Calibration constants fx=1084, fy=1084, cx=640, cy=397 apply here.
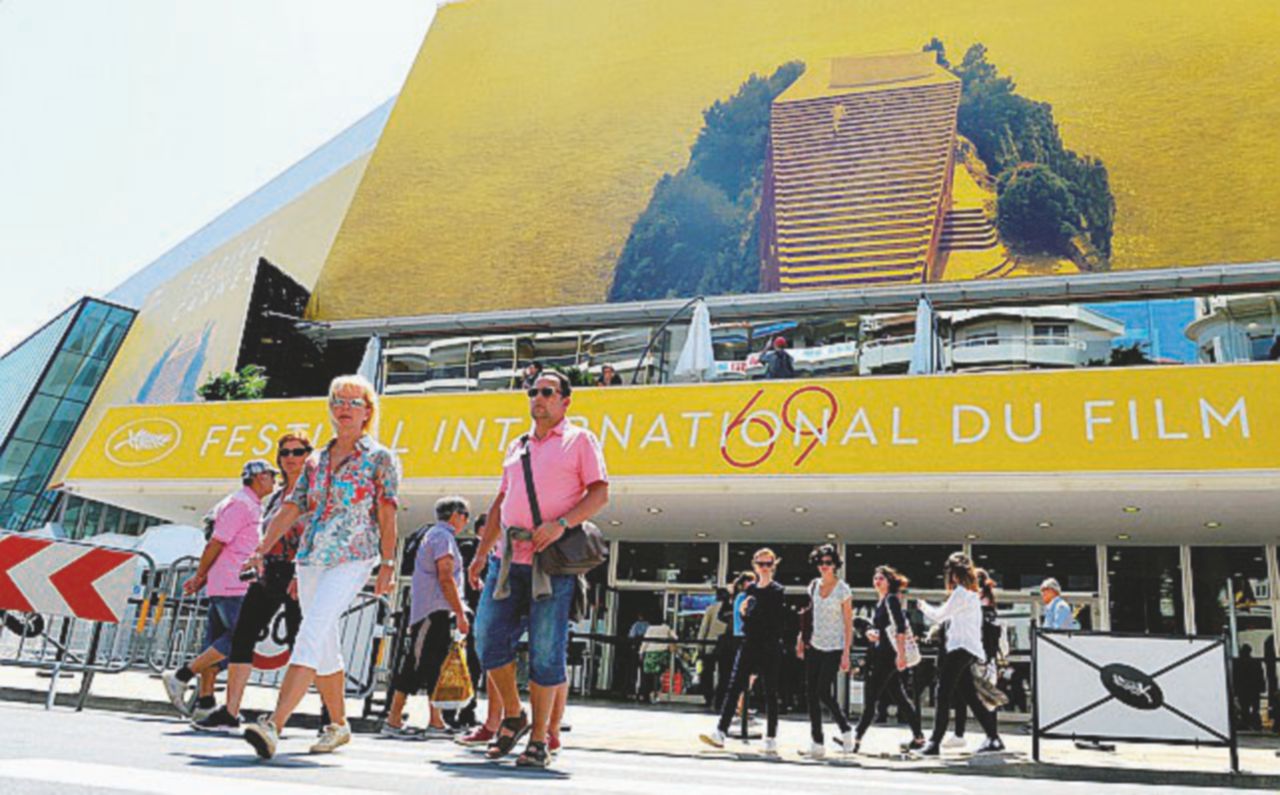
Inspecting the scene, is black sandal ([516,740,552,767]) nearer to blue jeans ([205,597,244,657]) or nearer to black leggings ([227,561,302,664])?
black leggings ([227,561,302,664])

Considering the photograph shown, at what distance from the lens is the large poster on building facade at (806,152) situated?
674 inches

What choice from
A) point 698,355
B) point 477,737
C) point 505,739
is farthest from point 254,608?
point 698,355

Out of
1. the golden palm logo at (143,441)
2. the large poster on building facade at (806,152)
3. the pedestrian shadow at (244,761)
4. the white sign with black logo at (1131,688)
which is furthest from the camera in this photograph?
the large poster on building facade at (806,152)

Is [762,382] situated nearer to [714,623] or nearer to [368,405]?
[714,623]

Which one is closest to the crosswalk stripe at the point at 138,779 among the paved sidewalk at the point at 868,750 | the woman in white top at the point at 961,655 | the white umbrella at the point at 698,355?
the paved sidewalk at the point at 868,750

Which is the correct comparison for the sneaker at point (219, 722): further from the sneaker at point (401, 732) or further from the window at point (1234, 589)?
the window at point (1234, 589)

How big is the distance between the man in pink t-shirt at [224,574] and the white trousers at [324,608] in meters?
1.82

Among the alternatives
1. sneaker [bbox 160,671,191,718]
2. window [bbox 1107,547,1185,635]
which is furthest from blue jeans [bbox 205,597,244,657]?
window [bbox 1107,547,1185,635]

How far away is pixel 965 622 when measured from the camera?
7.32m

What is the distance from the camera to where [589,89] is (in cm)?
2256

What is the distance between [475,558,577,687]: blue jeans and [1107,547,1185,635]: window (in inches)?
472

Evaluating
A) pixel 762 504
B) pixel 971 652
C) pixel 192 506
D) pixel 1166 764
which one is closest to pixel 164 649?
pixel 192 506

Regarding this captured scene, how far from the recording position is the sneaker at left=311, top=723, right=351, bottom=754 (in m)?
4.27

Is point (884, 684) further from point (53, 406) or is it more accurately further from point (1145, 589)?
point (53, 406)
